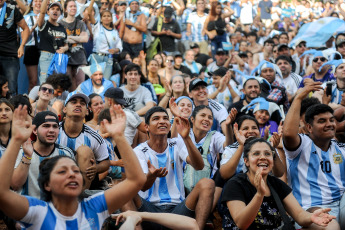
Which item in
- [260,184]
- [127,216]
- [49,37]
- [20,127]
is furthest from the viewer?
[49,37]

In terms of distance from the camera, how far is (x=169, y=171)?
6051 millimetres

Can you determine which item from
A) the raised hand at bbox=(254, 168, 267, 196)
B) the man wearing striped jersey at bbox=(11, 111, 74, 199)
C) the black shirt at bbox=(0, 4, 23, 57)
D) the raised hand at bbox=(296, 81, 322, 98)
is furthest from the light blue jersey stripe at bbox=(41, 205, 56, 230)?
the black shirt at bbox=(0, 4, 23, 57)

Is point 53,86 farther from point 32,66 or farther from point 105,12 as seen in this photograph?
point 105,12

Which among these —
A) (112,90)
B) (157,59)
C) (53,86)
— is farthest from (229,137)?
(157,59)

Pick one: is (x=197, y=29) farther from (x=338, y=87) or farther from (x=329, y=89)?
(x=338, y=87)

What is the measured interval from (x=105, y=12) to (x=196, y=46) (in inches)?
120

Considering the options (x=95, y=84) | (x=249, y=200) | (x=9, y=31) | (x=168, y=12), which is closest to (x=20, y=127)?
(x=249, y=200)

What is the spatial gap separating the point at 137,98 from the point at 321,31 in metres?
5.53

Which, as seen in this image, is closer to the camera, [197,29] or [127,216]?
[127,216]

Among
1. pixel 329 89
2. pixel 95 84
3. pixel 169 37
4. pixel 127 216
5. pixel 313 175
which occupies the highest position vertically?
pixel 169 37

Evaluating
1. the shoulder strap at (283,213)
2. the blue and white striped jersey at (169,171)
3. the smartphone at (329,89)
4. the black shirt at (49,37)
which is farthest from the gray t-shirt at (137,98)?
the shoulder strap at (283,213)

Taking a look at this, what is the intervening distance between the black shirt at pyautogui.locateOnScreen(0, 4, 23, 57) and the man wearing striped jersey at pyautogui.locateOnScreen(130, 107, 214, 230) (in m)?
3.91

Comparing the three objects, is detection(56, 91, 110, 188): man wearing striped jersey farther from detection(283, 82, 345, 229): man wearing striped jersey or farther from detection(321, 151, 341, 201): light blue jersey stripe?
detection(321, 151, 341, 201): light blue jersey stripe

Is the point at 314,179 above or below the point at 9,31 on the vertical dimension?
below
